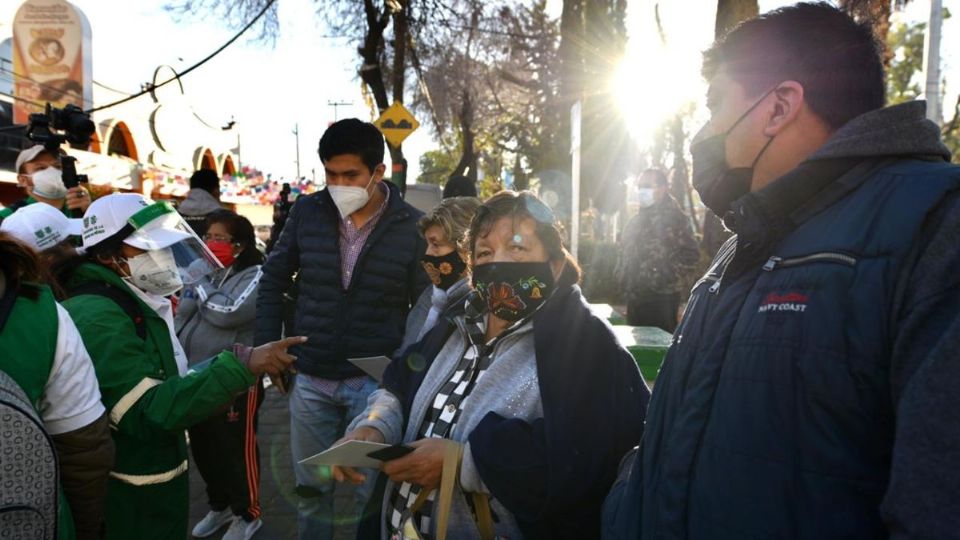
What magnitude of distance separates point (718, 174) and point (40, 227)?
10.1 feet

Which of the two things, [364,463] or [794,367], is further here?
[364,463]

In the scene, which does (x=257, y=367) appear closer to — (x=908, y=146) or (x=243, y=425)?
(x=243, y=425)

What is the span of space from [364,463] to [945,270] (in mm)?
1530

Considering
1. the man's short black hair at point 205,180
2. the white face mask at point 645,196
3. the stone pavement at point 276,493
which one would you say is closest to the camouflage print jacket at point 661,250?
the white face mask at point 645,196

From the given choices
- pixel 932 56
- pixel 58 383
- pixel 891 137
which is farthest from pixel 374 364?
pixel 932 56

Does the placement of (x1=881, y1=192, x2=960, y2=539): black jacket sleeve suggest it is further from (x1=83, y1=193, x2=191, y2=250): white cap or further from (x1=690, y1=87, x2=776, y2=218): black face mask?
(x1=83, y1=193, x2=191, y2=250): white cap

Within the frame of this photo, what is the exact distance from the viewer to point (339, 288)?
3270 millimetres

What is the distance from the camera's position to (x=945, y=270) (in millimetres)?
997

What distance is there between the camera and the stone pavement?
14.2 ft

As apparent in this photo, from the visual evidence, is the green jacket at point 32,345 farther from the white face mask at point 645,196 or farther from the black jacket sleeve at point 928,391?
the white face mask at point 645,196

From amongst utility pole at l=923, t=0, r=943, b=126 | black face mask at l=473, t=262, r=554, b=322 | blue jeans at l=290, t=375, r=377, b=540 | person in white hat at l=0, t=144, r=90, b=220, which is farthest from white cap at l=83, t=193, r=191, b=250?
utility pole at l=923, t=0, r=943, b=126

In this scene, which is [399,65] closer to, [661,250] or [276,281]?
[661,250]

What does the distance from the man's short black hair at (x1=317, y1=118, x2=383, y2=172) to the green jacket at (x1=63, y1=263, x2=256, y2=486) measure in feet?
4.19

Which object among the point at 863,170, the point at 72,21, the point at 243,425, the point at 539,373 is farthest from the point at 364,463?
the point at 72,21
